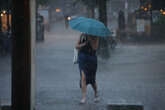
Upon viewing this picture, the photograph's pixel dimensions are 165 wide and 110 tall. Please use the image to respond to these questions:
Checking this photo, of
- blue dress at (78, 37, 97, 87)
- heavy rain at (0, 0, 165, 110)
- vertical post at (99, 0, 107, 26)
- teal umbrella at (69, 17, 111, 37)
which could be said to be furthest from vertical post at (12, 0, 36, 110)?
vertical post at (99, 0, 107, 26)

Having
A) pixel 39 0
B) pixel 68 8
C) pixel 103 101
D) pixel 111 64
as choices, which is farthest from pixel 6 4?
pixel 68 8

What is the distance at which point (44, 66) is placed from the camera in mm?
13320

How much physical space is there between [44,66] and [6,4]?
390 centimetres

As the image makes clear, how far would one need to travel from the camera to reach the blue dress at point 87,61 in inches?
272

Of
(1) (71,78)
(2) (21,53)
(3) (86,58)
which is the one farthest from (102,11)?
(2) (21,53)

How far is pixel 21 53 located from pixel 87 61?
242cm

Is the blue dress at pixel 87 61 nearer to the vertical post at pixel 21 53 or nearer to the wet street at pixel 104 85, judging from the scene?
the wet street at pixel 104 85

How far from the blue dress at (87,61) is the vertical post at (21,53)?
2.23 meters

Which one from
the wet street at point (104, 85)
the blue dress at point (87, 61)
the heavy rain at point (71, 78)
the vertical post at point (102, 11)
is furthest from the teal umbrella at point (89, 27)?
the vertical post at point (102, 11)

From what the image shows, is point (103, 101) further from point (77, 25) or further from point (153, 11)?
point (153, 11)

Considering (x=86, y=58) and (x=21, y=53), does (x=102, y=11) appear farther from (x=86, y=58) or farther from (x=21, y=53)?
(x=21, y=53)

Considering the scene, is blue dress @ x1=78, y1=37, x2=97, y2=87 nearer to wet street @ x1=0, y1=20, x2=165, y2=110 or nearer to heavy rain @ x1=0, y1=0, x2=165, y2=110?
heavy rain @ x1=0, y1=0, x2=165, y2=110

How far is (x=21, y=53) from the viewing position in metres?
4.71

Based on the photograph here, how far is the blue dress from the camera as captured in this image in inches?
272
